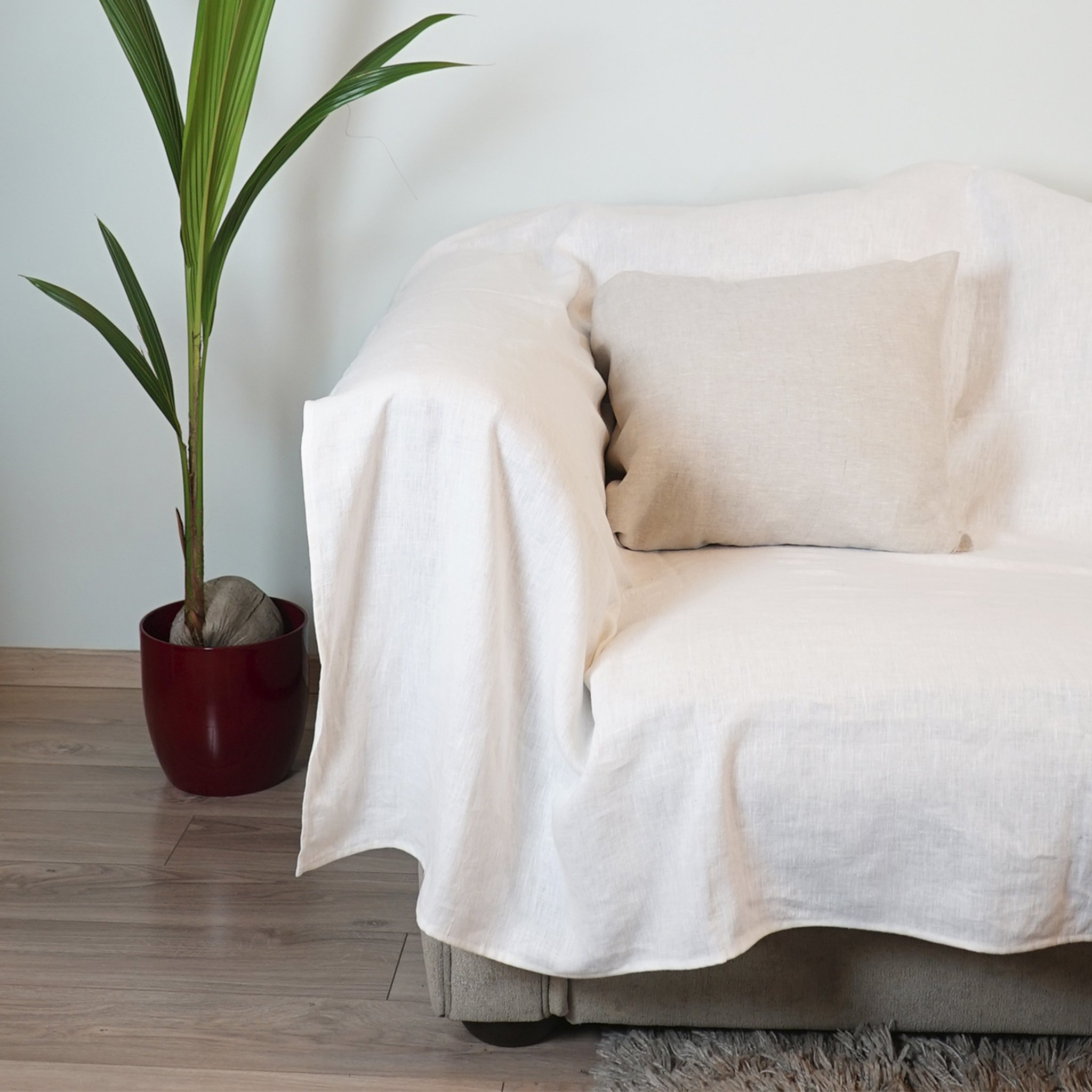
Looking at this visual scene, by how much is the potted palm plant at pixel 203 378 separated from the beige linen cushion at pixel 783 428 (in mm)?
544

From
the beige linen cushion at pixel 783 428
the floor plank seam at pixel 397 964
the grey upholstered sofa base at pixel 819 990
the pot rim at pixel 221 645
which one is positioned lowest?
the floor plank seam at pixel 397 964

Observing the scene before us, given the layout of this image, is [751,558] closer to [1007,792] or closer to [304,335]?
[1007,792]

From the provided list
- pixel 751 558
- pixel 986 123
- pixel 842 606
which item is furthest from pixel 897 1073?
pixel 986 123

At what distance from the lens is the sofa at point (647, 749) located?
0.97 meters

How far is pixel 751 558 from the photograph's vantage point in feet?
4.33

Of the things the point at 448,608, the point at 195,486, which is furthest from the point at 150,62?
the point at 448,608

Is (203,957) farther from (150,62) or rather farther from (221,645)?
(150,62)

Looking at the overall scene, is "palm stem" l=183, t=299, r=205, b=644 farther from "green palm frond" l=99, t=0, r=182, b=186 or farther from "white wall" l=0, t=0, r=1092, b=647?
"white wall" l=0, t=0, r=1092, b=647

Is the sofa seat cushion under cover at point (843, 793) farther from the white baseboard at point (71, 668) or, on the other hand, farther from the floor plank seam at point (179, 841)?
the white baseboard at point (71, 668)

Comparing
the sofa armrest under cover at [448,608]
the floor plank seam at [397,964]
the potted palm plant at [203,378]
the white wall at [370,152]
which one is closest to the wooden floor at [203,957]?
the floor plank seam at [397,964]

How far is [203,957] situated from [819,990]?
2.29ft

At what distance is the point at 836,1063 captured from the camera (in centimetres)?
111

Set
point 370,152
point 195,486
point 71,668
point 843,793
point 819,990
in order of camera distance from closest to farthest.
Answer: point 843,793 < point 819,990 < point 195,486 < point 370,152 < point 71,668

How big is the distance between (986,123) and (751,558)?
3.05ft
